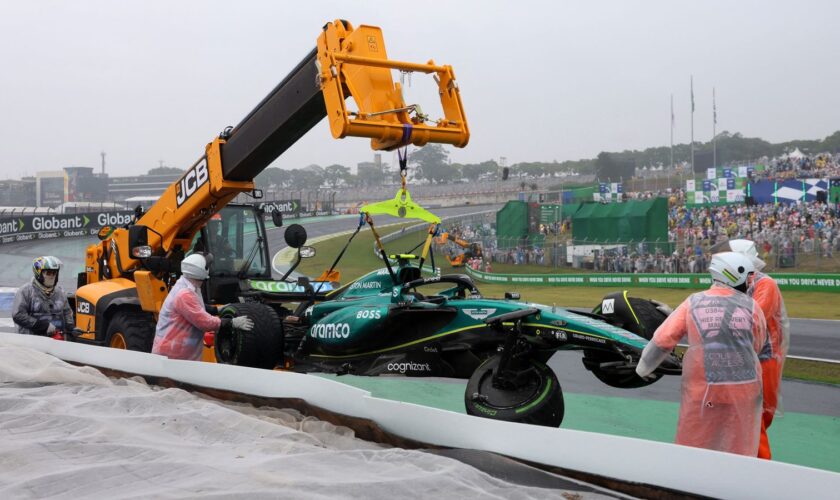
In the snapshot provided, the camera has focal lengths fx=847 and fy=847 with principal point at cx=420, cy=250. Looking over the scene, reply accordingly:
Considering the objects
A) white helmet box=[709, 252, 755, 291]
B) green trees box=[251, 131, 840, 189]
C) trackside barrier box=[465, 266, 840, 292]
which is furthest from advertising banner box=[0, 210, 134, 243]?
white helmet box=[709, 252, 755, 291]

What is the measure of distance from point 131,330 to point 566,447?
27.3 ft

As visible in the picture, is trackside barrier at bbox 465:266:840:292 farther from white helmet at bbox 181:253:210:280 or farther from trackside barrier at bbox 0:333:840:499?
trackside barrier at bbox 0:333:840:499

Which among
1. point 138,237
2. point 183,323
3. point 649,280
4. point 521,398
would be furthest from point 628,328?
point 649,280

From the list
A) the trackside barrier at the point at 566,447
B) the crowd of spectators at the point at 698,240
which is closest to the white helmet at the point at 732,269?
the trackside barrier at the point at 566,447

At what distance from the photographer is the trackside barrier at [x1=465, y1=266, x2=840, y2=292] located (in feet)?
80.7

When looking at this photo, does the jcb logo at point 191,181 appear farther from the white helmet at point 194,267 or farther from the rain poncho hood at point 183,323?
the rain poncho hood at point 183,323

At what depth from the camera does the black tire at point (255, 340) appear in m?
8.50

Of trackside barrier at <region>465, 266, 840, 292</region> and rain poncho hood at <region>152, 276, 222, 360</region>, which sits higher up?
rain poncho hood at <region>152, 276, 222, 360</region>

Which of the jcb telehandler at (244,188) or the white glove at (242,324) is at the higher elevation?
the jcb telehandler at (244,188)

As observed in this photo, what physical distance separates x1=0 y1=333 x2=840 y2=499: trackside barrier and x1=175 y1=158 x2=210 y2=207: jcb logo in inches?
197

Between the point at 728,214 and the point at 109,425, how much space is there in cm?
3368

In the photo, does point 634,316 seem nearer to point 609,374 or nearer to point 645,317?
point 645,317

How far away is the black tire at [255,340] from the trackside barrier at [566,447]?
255 cm

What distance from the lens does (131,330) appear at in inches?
428
